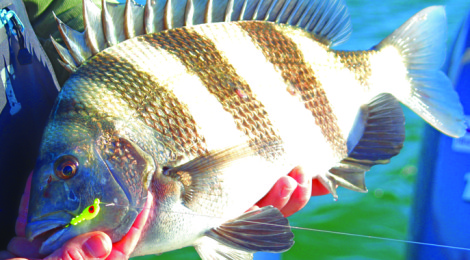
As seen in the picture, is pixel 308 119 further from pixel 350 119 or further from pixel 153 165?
pixel 153 165

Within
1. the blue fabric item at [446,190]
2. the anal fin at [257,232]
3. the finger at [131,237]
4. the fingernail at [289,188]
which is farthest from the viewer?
the blue fabric item at [446,190]

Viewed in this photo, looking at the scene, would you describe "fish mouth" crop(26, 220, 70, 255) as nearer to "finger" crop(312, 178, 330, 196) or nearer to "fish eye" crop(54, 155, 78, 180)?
"fish eye" crop(54, 155, 78, 180)

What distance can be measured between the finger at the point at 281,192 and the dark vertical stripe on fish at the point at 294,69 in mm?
194

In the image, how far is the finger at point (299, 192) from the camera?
140 cm

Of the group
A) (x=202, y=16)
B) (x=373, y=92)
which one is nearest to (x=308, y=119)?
(x=373, y=92)

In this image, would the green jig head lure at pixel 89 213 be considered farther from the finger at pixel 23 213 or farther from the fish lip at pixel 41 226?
the finger at pixel 23 213

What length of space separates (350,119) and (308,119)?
8.1 inches

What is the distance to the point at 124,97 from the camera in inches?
46.0

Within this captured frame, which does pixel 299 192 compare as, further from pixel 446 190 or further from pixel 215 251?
pixel 446 190

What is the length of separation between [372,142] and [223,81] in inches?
24.3

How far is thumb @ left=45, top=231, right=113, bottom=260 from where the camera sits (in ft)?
3.37

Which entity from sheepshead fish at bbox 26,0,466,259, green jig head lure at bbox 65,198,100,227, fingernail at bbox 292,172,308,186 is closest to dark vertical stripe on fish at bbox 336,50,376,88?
sheepshead fish at bbox 26,0,466,259

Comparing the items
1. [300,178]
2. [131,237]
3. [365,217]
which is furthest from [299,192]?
[365,217]

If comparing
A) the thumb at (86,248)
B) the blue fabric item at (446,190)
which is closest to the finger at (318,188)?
the blue fabric item at (446,190)
